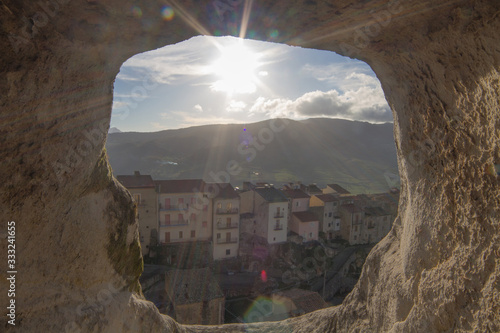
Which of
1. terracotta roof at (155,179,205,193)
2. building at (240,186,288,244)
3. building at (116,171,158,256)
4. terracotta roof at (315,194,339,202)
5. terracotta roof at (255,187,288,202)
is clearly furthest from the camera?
terracotta roof at (315,194,339,202)

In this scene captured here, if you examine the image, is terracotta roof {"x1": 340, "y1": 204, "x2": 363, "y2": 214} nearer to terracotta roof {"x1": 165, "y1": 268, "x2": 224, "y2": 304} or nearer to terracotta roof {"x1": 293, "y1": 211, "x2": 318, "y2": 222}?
terracotta roof {"x1": 293, "y1": 211, "x2": 318, "y2": 222}

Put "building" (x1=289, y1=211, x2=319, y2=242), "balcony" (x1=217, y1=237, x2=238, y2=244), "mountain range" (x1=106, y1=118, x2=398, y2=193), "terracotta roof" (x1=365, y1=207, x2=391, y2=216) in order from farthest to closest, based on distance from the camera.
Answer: "mountain range" (x1=106, y1=118, x2=398, y2=193) < "terracotta roof" (x1=365, y1=207, x2=391, y2=216) < "building" (x1=289, y1=211, x2=319, y2=242) < "balcony" (x1=217, y1=237, x2=238, y2=244)

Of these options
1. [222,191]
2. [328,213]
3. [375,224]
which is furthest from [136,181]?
[375,224]

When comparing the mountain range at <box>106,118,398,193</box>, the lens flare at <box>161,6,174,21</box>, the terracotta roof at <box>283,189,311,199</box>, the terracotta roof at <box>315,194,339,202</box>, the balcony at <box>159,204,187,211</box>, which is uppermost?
the mountain range at <box>106,118,398,193</box>

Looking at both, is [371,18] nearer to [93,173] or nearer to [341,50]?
[341,50]

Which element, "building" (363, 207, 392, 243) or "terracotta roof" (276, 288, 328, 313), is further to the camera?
"building" (363, 207, 392, 243)

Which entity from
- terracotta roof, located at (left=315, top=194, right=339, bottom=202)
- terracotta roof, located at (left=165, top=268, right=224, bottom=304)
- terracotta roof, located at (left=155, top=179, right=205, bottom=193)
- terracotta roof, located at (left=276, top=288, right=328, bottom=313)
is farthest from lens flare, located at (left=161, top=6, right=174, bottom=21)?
terracotta roof, located at (left=315, top=194, right=339, bottom=202)

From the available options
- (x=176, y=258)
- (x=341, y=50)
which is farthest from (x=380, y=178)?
(x=341, y=50)

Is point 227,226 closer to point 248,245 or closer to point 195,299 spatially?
point 248,245
